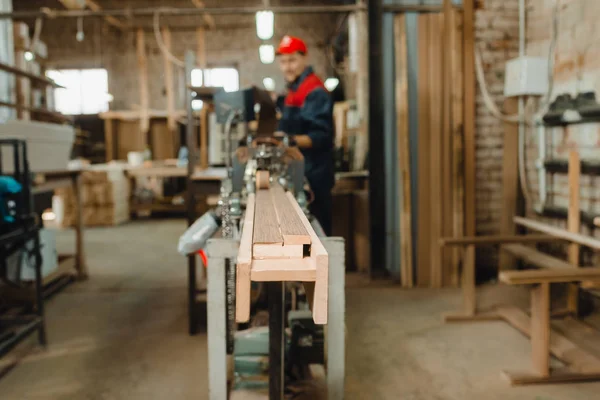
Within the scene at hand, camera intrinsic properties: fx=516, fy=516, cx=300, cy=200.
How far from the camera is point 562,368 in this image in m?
2.51

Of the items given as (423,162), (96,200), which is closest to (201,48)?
(96,200)

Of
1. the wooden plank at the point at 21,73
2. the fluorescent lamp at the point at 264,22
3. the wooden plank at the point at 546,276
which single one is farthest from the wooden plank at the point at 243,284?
the fluorescent lamp at the point at 264,22

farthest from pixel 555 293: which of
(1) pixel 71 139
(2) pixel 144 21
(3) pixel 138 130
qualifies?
(2) pixel 144 21

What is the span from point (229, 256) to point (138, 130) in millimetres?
8049

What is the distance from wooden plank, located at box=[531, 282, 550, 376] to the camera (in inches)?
91.7

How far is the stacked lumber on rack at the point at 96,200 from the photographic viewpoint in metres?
7.35

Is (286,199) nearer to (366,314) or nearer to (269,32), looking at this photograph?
(366,314)

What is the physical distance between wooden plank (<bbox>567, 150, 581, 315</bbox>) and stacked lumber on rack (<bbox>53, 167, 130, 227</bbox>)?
618 cm

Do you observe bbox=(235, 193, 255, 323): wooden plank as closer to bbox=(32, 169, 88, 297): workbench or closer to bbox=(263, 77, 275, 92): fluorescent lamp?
bbox=(32, 169, 88, 297): workbench

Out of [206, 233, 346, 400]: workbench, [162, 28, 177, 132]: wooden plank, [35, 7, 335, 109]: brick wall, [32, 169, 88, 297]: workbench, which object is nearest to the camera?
[206, 233, 346, 400]: workbench

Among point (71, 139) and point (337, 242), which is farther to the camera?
point (71, 139)

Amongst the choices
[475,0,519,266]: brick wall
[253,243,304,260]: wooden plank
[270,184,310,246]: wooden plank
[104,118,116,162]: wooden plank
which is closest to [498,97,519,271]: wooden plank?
[475,0,519,266]: brick wall

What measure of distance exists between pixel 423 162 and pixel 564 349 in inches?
66.3

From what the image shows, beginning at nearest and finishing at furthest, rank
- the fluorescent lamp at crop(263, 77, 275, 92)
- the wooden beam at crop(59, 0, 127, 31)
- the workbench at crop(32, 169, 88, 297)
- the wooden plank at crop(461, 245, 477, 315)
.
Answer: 1. the wooden plank at crop(461, 245, 477, 315)
2. the workbench at crop(32, 169, 88, 297)
3. the wooden beam at crop(59, 0, 127, 31)
4. the fluorescent lamp at crop(263, 77, 275, 92)
